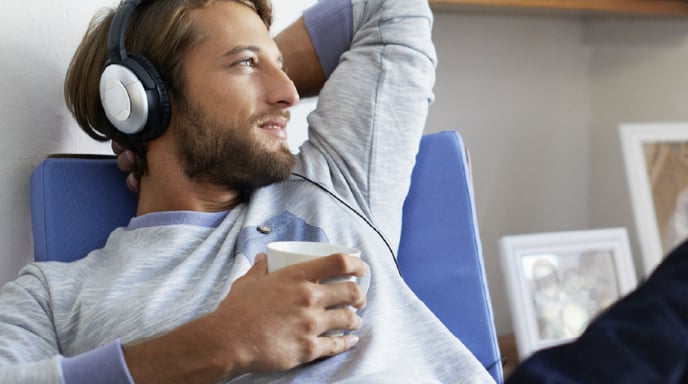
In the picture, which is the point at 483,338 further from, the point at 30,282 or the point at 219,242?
the point at 30,282

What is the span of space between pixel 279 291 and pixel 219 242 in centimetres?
30

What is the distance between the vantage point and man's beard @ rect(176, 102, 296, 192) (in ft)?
3.92

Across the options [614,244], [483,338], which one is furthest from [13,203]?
[614,244]

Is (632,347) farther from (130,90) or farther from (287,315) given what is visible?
(130,90)

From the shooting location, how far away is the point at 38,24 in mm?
1342

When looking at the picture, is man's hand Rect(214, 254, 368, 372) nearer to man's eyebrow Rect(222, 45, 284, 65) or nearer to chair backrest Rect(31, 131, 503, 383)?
chair backrest Rect(31, 131, 503, 383)

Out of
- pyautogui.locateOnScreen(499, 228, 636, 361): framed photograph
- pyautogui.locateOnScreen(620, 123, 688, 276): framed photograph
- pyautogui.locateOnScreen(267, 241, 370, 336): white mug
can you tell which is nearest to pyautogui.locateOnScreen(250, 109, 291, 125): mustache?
pyautogui.locateOnScreen(267, 241, 370, 336): white mug

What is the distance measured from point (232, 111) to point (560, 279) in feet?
4.78

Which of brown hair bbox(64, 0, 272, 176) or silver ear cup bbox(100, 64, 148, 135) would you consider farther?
brown hair bbox(64, 0, 272, 176)

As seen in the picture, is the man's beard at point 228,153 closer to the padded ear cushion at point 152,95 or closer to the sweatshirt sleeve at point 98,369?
the padded ear cushion at point 152,95

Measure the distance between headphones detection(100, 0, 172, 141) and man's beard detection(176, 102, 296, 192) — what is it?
43 millimetres

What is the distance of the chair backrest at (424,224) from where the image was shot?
3.92ft

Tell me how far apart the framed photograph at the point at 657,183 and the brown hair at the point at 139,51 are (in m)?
1.54

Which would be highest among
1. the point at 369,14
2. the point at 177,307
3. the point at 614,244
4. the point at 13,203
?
the point at 369,14
